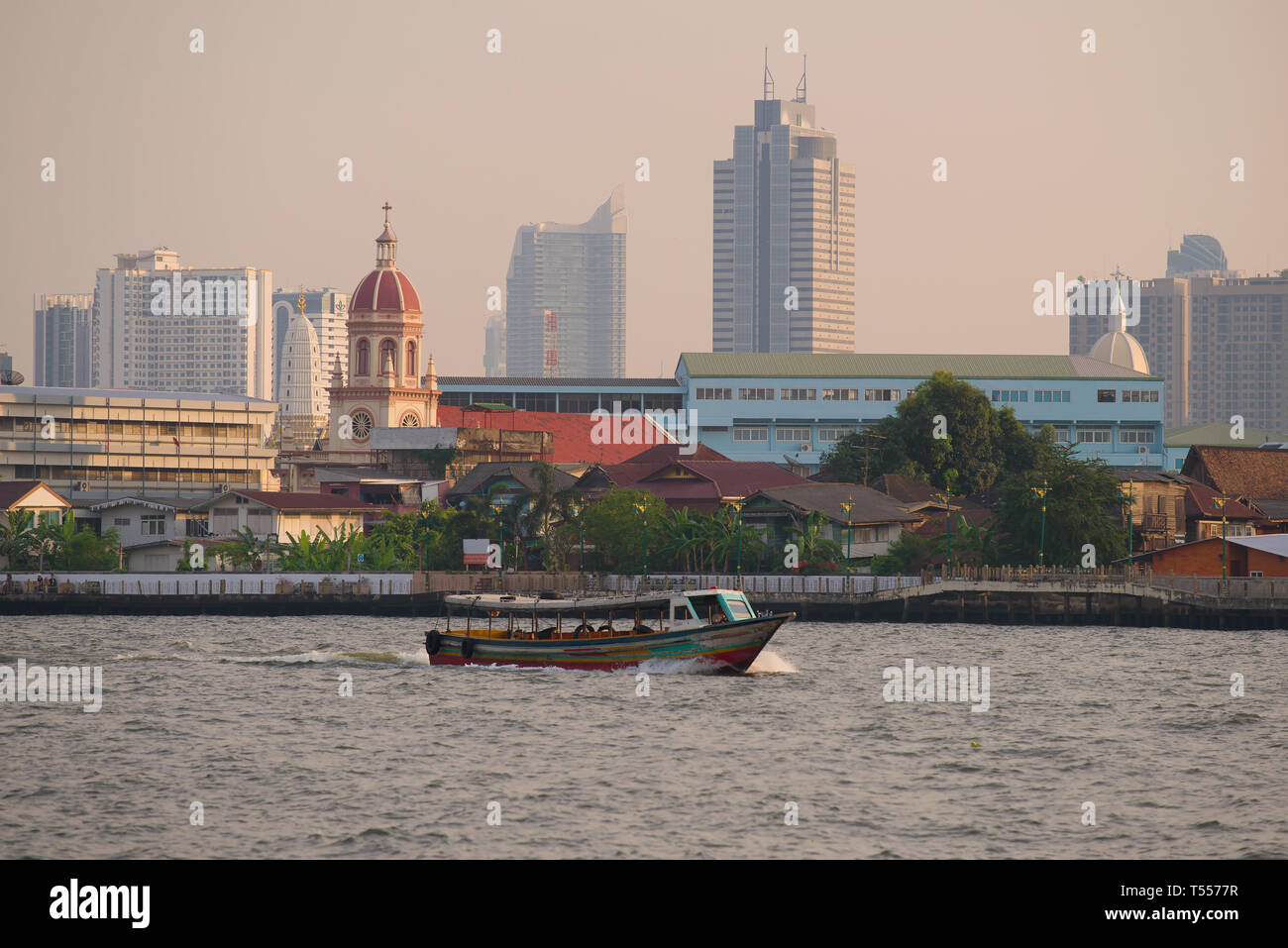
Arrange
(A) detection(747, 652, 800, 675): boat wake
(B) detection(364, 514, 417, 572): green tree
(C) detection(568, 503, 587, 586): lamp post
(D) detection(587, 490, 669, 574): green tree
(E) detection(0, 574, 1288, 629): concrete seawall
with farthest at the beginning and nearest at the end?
(B) detection(364, 514, 417, 572): green tree
(C) detection(568, 503, 587, 586): lamp post
(D) detection(587, 490, 669, 574): green tree
(E) detection(0, 574, 1288, 629): concrete seawall
(A) detection(747, 652, 800, 675): boat wake

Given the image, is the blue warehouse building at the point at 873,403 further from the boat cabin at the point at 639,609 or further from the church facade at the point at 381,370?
the boat cabin at the point at 639,609

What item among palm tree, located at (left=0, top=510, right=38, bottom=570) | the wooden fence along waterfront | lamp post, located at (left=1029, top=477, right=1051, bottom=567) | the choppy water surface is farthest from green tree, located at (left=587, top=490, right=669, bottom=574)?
the choppy water surface

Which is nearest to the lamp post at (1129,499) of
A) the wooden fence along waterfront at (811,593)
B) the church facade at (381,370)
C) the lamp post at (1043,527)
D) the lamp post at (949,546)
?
the wooden fence along waterfront at (811,593)

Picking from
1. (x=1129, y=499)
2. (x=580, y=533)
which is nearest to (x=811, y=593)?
(x=580, y=533)

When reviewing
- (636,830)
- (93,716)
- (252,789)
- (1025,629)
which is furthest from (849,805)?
(1025,629)

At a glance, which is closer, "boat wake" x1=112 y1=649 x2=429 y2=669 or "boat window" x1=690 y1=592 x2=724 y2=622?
"boat window" x1=690 y1=592 x2=724 y2=622

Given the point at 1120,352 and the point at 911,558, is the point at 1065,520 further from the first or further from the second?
the point at 1120,352

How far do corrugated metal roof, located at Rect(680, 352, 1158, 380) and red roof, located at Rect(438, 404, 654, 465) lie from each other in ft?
41.5

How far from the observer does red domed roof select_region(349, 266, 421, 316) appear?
5758 inches

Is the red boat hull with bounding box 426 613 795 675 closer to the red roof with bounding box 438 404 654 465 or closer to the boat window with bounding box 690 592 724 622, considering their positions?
the boat window with bounding box 690 592 724 622

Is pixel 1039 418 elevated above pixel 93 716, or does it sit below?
above

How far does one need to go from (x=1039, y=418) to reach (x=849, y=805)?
12322 cm
